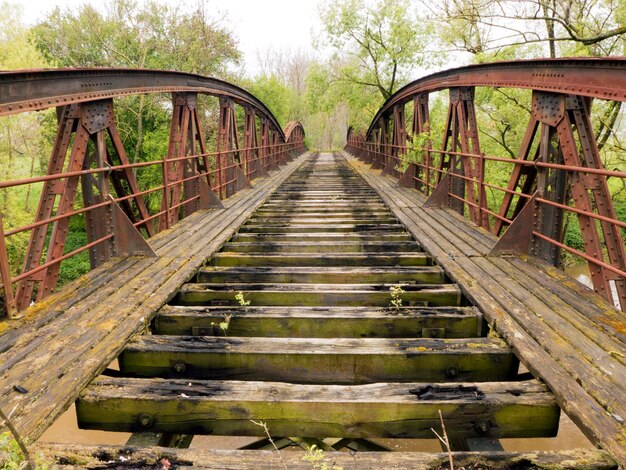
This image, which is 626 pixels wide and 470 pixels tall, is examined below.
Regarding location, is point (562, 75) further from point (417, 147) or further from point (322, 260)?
point (417, 147)

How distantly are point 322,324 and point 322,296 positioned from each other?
0.57 m

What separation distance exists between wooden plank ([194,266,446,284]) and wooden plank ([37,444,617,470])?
8.46 ft

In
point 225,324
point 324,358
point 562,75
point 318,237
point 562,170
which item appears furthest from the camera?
point 318,237

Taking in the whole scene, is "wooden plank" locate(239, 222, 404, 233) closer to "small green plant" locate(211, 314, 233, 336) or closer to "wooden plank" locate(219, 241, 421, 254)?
"wooden plank" locate(219, 241, 421, 254)

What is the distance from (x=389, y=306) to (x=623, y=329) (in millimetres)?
1798

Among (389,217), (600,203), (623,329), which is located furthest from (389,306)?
(389,217)

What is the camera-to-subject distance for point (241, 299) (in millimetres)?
3807

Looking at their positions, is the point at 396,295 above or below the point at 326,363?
above

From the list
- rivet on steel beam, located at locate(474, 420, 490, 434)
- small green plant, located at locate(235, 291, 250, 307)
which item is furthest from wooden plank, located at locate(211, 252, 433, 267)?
rivet on steel beam, located at locate(474, 420, 490, 434)

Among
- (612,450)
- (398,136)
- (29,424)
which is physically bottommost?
(612,450)

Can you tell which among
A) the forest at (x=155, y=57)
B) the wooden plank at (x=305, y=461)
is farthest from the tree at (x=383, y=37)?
the wooden plank at (x=305, y=461)

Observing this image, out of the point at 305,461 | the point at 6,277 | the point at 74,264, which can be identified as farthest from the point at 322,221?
the point at 74,264

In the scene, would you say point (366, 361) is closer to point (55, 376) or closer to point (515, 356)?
point (515, 356)

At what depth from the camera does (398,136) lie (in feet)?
→ 47.0
